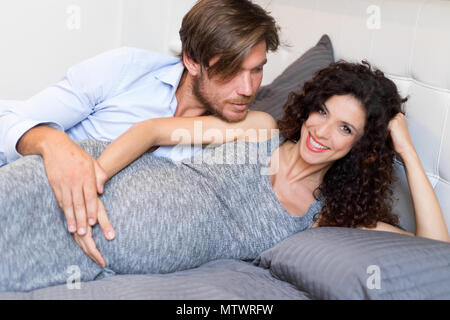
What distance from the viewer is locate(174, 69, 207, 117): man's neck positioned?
5.25 ft

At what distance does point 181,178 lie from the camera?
1335 millimetres

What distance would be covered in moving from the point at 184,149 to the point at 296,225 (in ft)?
1.33

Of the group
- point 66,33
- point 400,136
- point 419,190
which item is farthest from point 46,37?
point 419,190

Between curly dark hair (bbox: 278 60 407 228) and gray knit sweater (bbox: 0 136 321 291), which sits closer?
gray knit sweater (bbox: 0 136 321 291)

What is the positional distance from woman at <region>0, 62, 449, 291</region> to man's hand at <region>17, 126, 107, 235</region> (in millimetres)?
30

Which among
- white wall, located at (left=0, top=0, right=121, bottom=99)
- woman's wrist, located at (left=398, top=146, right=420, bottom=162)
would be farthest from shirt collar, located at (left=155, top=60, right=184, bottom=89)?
white wall, located at (left=0, top=0, right=121, bottom=99)

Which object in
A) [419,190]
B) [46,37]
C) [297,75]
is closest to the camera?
[419,190]

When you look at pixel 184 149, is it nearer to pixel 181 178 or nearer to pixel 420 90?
pixel 181 178

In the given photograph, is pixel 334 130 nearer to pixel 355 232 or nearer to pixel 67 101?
pixel 355 232

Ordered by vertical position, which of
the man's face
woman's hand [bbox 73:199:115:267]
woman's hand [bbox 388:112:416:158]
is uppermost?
the man's face

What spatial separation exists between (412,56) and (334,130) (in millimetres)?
340

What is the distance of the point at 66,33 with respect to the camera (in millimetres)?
2535

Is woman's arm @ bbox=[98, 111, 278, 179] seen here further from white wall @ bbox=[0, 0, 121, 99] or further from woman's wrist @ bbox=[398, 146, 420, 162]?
white wall @ bbox=[0, 0, 121, 99]

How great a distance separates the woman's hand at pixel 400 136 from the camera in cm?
133
